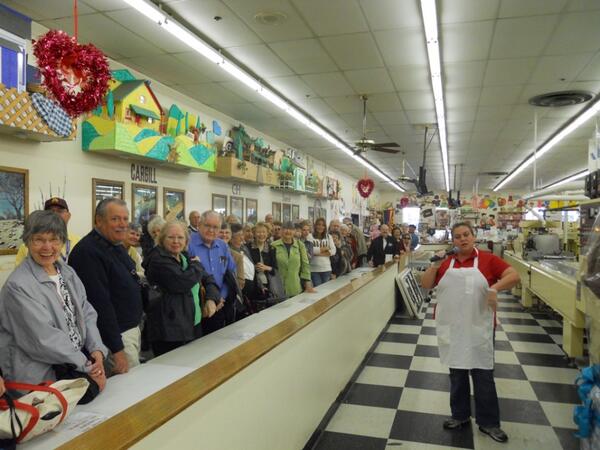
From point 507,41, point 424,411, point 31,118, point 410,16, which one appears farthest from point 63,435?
point 507,41

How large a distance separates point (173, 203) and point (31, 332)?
5083mm

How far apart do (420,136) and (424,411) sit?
24.1 feet

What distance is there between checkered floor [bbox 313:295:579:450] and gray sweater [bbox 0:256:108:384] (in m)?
2.03

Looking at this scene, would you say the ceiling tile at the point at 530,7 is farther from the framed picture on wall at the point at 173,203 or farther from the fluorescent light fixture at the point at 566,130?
the framed picture on wall at the point at 173,203

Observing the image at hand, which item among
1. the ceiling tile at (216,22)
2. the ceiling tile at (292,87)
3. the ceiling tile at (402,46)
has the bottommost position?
the ceiling tile at (292,87)

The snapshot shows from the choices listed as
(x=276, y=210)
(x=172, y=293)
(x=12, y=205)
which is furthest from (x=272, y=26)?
(x=276, y=210)

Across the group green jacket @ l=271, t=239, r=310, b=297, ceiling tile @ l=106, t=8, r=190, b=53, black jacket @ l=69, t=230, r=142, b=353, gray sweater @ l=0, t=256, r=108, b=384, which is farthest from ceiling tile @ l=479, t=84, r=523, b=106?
gray sweater @ l=0, t=256, r=108, b=384

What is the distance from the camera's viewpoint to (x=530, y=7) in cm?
412

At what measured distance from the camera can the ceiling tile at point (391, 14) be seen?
409 cm

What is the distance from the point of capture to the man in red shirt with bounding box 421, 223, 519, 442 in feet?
10.4

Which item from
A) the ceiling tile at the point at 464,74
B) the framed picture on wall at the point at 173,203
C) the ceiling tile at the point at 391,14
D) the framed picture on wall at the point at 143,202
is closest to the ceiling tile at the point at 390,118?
the ceiling tile at the point at 464,74

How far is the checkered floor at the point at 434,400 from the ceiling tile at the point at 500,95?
3.42 m

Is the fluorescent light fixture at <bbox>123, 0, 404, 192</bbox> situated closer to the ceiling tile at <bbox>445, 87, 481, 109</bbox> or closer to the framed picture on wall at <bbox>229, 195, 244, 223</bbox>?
the framed picture on wall at <bbox>229, 195, 244, 223</bbox>

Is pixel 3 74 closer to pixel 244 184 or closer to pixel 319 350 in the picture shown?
pixel 319 350
